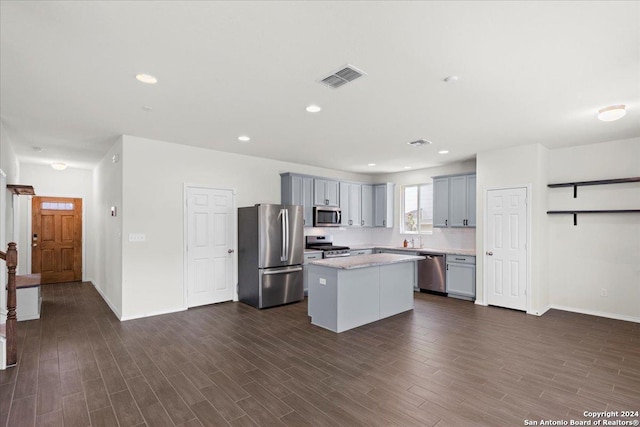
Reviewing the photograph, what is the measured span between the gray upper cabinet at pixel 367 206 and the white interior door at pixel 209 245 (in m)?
3.42

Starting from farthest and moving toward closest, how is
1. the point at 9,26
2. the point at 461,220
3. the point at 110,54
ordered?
1. the point at 461,220
2. the point at 110,54
3. the point at 9,26

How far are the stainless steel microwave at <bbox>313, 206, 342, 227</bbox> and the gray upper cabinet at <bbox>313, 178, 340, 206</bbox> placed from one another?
0.14m

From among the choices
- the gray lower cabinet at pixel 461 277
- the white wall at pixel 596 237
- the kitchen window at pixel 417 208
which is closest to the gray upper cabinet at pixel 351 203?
the kitchen window at pixel 417 208

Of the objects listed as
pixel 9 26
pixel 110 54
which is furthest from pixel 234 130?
pixel 9 26

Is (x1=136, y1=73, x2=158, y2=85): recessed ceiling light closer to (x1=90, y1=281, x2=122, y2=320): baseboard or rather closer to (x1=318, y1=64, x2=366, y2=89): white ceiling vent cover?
(x1=318, y1=64, x2=366, y2=89): white ceiling vent cover

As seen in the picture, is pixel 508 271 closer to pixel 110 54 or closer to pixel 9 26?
pixel 110 54

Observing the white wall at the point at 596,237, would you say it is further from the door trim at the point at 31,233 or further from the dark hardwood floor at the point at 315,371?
the door trim at the point at 31,233

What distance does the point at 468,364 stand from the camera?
3236 mm

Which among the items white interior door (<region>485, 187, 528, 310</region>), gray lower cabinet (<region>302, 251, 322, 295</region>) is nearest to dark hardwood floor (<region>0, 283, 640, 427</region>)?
white interior door (<region>485, 187, 528, 310</region>)

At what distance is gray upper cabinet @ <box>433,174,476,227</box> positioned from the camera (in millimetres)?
6168

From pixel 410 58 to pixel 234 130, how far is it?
9.04 feet

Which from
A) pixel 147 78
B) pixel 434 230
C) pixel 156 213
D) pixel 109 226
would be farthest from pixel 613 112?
pixel 109 226

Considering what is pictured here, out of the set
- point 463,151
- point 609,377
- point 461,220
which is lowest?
point 609,377

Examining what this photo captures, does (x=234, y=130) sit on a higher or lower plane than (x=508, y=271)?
higher
